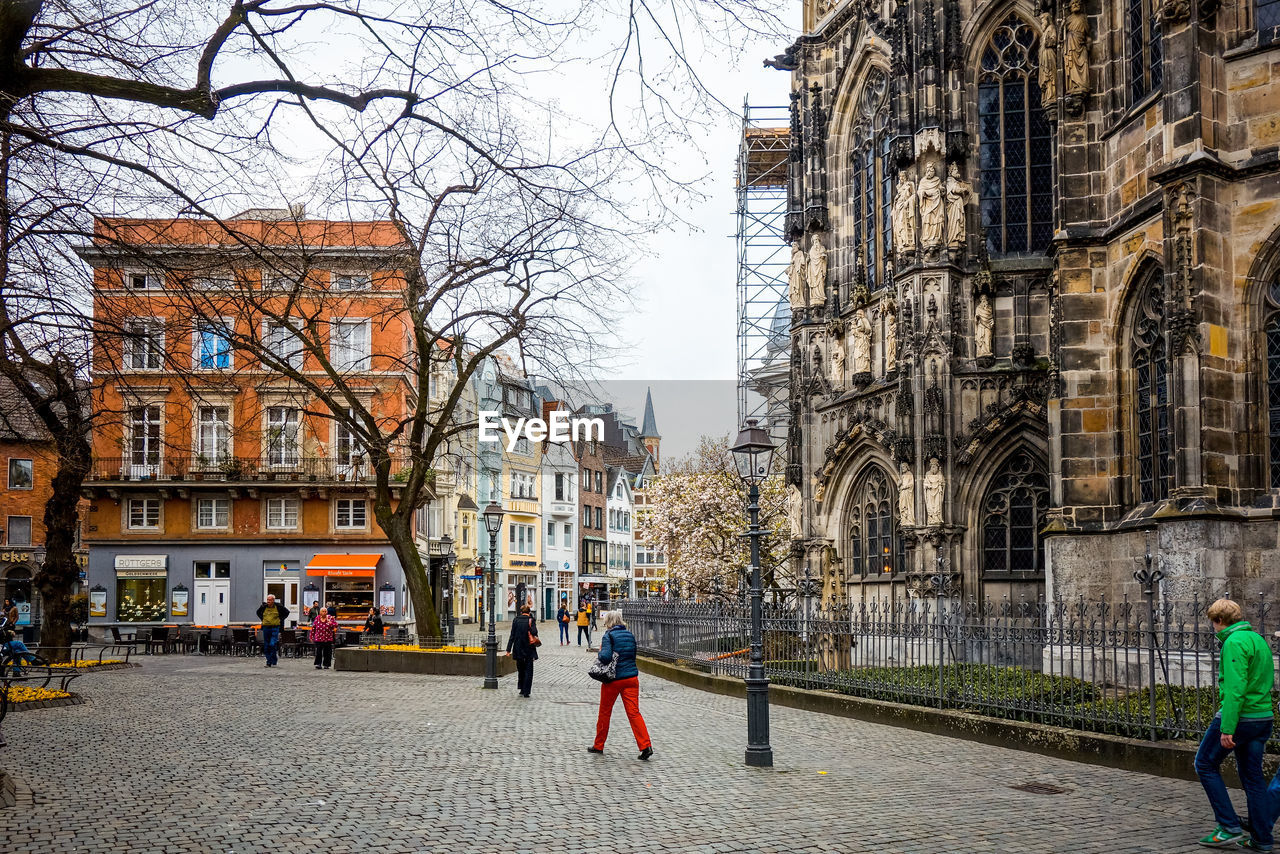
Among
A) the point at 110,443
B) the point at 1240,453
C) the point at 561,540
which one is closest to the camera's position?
the point at 1240,453

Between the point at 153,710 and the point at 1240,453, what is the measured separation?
15377mm

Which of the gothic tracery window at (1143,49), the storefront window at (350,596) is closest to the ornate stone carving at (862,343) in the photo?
the gothic tracery window at (1143,49)

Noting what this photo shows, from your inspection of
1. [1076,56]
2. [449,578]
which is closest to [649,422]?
[449,578]

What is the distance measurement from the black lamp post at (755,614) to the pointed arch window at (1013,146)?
45.5 feet

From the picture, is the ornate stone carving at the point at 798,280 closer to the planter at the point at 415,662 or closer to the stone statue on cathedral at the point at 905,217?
the stone statue on cathedral at the point at 905,217

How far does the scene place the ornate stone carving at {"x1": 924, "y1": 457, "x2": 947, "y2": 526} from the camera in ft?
81.5

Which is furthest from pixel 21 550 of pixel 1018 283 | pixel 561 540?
pixel 1018 283

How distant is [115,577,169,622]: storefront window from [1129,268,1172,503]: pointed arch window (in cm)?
4002

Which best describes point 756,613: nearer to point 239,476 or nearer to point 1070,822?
point 1070,822

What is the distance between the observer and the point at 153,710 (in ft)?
59.6

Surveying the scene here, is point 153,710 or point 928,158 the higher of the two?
point 928,158

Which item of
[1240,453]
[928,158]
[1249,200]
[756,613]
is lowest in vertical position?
[756,613]

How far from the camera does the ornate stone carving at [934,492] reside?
81.5 feet

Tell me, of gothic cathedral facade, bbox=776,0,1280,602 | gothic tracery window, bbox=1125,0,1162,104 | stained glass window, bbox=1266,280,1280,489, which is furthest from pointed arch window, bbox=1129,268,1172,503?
gothic tracery window, bbox=1125,0,1162,104
